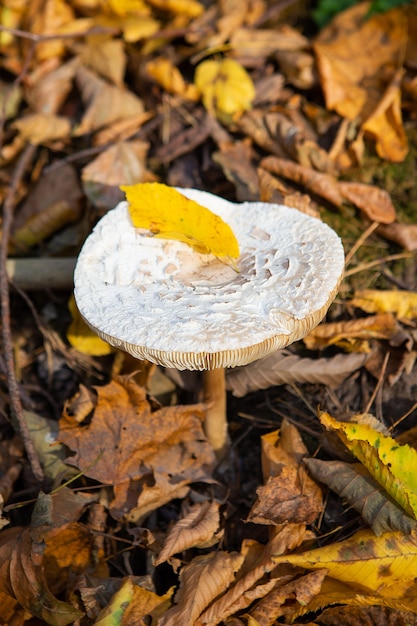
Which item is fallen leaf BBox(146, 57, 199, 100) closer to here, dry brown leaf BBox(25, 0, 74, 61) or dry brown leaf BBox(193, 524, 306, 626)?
dry brown leaf BBox(25, 0, 74, 61)

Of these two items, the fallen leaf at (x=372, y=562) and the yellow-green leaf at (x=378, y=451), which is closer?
the fallen leaf at (x=372, y=562)

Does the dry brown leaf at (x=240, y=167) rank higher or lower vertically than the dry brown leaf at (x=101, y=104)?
lower

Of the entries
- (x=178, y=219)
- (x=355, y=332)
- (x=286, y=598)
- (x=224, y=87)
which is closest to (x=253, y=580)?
(x=286, y=598)

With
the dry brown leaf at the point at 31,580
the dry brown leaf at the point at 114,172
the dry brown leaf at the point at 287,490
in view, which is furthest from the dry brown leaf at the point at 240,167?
the dry brown leaf at the point at 31,580

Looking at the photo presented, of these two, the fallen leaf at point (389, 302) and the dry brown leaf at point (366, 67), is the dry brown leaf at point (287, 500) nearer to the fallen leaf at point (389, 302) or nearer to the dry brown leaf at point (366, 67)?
the fallen leaf at point (389, 302)

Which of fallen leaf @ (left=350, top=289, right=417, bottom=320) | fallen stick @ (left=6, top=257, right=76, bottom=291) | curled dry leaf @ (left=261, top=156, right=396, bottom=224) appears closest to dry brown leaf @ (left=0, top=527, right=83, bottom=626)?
fallen stick @ (left=6, top=257, right=76, bottom=291)

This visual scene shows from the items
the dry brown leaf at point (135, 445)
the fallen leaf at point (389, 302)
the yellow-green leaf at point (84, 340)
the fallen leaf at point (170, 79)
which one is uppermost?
the fallen leaf at point (170, 79)

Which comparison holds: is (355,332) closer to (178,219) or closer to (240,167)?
(178,219)
